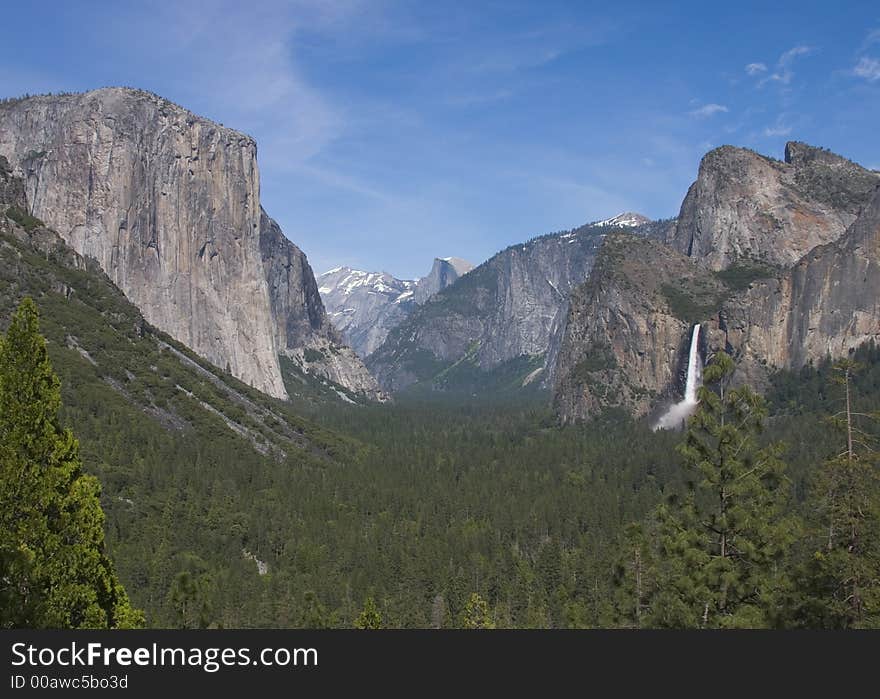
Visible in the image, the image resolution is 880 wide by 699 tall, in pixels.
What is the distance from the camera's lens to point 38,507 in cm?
2641

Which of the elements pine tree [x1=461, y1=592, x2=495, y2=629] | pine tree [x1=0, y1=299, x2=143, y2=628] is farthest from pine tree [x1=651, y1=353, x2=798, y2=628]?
pine tree [x1=461, y1=592, x2=495, y2=629]

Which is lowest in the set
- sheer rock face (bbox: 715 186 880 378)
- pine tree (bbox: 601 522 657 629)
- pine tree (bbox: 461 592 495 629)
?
pine tree (bbox: 461 592 495 629)

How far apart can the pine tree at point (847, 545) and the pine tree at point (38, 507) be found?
24595 millimetres

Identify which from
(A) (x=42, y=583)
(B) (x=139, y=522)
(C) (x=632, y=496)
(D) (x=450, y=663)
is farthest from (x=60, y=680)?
(C) (x=632, y=496)

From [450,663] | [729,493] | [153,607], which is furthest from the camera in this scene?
[153,607]

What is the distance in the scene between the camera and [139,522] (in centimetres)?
9056

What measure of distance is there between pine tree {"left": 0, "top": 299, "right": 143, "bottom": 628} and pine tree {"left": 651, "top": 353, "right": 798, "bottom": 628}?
22676 mm

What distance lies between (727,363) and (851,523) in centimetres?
1108

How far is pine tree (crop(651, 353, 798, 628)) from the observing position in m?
34.1

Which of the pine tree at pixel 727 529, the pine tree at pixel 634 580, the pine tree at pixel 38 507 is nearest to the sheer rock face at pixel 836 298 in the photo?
the pine tree at pixel 634 580

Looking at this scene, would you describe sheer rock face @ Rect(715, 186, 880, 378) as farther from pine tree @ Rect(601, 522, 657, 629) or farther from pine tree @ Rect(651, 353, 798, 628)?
pine tree @ Rect(651, 353, 798, 628)

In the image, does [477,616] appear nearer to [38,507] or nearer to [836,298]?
[38,507]

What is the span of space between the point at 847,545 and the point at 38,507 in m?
27.0

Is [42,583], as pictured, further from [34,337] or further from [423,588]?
[423,588]
